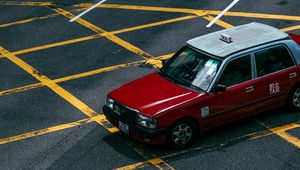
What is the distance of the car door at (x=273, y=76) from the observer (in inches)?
441

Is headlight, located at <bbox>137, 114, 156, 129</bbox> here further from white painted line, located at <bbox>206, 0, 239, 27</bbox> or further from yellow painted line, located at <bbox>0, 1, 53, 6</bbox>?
yellow painted line, located at <bbox>0, 1, 53, 6</bbox>

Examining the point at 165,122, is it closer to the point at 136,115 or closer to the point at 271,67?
the point at 136,115

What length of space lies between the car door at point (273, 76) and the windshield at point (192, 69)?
2.80ft

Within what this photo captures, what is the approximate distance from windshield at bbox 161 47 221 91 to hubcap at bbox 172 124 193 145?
75cm

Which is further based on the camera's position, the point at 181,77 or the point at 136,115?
the point at 181,77

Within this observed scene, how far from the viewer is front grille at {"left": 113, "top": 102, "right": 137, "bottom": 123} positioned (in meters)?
10.5

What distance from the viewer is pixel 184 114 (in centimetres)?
1039

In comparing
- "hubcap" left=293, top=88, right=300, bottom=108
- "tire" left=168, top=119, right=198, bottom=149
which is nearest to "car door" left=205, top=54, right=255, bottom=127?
"tire" left=168, top=119, right=198, bottom=149

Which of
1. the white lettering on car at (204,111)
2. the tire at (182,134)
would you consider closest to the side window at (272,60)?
the white lettering on car at (204,111)

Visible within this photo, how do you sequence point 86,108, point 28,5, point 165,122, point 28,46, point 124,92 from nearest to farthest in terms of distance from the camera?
point 165,122, point 124,92, point 86,108, point 28,46, point 28,5

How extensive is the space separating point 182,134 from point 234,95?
1.15 meters

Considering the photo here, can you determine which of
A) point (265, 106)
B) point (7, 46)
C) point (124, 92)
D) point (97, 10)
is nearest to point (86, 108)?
point (124, 92)

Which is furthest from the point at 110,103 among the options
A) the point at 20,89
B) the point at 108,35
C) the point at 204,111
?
the point at 108,35

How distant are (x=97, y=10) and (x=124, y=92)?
7571 millimetres
